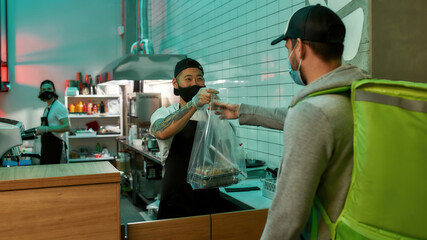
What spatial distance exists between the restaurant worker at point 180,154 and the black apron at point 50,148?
2.99m

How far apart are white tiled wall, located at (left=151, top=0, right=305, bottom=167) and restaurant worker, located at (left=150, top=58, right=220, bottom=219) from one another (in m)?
1.19

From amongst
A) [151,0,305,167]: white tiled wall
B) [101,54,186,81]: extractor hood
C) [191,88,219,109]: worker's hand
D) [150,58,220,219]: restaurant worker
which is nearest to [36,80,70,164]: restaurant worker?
[101,54,186,81]: extractor hood

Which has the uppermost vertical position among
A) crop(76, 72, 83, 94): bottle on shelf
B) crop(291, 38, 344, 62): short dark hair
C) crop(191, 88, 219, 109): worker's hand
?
crop(76, 72, 83, 94): bottle on shelf

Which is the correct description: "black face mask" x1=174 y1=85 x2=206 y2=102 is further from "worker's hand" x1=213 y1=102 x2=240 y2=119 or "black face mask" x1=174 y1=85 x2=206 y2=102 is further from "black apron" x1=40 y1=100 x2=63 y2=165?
"black apron" x1=40 y1=100 x2=63 y2=165

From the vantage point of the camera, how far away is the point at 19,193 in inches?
54.9

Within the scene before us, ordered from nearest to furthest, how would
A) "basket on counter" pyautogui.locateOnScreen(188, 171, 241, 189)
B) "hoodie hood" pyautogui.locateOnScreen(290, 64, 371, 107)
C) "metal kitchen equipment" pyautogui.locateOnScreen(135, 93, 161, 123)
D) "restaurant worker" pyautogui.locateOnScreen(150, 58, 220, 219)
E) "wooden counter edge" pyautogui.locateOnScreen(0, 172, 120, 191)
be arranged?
"hoodie hood" pyautogui.locateOnScreen(290, 64, 371, 107), "wooden counter edge" pyautogui.locateOnScreen(0, 172, 120, 191), "basket on counter" pyautogui.locateOnScreen(188, 171, 241, 189), "restaurant worker" pyautogui.locateOnScreen(150, 58, 220, 219), "metal kitchen equipment" pyautogui.locateOnScreen(135, 93, 161, 123)

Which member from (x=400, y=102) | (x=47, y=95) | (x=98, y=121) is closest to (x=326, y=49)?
(x=400, y=102)

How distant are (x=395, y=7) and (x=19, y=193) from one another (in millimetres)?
1870

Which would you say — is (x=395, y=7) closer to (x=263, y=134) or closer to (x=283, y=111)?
(x=283, y=111)

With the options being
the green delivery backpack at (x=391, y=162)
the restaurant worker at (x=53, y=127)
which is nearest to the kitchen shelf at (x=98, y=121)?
the restaurant worker at (x=53, y=127)

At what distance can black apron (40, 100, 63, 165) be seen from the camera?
4859 mm

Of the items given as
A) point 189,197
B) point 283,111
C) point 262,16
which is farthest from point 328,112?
point 262,16

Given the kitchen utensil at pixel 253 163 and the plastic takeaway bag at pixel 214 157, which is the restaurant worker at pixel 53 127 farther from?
the plastic takeaway bag at pixel 214 157

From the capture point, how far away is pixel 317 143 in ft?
3.56
